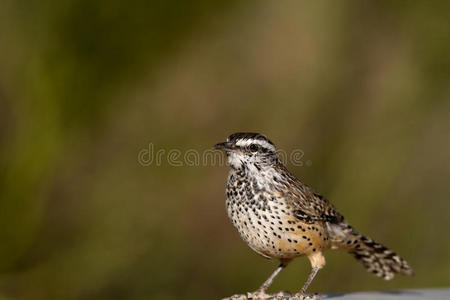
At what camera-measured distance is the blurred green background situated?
3.71 meters

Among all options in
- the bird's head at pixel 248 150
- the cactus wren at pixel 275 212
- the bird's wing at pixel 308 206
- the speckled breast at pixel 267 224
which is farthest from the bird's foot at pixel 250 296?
the bird's head at pixel 248 150

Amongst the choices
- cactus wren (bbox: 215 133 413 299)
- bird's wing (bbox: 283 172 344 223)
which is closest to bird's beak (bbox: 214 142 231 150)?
cactus wren (bbox: 215 133 413 299)

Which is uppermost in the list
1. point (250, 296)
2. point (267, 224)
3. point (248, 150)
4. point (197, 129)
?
point (197, 129)

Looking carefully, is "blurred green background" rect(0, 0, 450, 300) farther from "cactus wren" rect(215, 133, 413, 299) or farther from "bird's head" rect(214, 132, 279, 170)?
"bird's head" rect(214, 132, 279, 170)

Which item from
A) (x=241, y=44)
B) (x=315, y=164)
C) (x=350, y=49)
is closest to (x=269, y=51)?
(x=241, y=44)

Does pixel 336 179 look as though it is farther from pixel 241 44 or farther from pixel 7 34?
pixel 7 34

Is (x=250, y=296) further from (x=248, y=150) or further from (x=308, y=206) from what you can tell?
(x=248, y=150)

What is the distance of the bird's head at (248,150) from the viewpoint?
3.04 metres

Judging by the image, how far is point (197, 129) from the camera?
4.16 meters

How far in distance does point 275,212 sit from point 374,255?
30.8 inches

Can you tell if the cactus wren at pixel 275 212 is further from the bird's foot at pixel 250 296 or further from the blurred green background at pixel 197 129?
the blurred green background at pixel 197 129

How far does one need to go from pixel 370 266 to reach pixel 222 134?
4.31 feet

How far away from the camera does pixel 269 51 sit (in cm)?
443

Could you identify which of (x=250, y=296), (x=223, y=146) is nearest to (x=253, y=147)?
(x=223, y=146)
